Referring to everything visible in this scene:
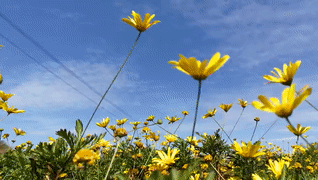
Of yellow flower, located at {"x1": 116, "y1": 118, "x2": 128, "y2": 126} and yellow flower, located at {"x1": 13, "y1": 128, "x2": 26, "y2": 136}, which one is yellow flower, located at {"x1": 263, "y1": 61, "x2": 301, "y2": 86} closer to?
yellow flower, located at {"x1": 116, "y1": 118, "x2": 128, "y2": 126}

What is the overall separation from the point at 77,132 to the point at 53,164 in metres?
0.21

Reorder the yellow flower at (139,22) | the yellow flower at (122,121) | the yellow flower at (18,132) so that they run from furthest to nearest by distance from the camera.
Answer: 1. the yellow flower at (18,132)
2. the yellow flower at (122,121)
3. the yellow flower at (139,22)

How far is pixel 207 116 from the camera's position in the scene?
12.5 feet

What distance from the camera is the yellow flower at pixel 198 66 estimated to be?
53.2 inches

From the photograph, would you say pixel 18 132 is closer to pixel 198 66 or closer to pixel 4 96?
pixel 4 96

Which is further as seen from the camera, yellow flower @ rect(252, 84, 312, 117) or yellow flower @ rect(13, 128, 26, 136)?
yellow flower @ rect(13, 128, 26, 136)

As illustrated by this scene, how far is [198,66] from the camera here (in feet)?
4.40

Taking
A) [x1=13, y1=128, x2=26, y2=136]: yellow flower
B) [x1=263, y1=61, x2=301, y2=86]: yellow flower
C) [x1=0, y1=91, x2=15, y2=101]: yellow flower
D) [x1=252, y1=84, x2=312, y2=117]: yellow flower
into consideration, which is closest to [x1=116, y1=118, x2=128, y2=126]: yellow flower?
[x1=0, y1=91, x2=15, y2=101]: yellow flower

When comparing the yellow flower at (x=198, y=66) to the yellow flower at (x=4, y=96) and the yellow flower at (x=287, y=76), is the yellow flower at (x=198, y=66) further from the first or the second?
the yellow flower at (x=4, y=96)

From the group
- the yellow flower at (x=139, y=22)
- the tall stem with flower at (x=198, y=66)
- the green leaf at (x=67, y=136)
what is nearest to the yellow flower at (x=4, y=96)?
the yellow flower at (x=139, y=22)

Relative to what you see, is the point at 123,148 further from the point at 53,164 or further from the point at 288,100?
the point at 288,100

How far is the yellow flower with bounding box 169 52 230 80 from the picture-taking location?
4.43 ft

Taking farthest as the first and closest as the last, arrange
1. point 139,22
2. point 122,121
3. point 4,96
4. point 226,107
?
point 226,107
point 122,121
point 4,96
point 139,22

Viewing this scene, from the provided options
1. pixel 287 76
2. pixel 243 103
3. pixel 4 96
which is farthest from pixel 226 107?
pixel 4 96
